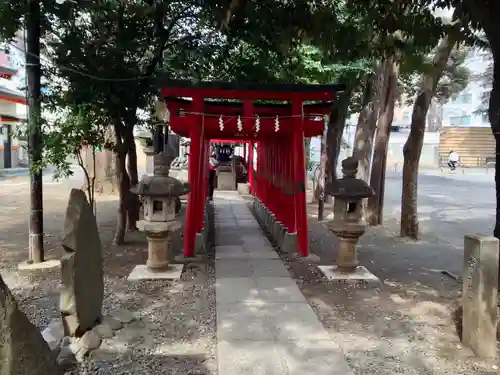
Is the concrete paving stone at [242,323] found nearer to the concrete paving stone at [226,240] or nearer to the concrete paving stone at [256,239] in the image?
the concrete paving stone at [226,240]

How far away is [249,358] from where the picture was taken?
4.16 metres

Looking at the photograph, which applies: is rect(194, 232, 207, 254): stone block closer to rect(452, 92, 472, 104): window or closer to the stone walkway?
the stone walkway

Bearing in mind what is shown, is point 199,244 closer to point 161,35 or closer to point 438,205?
point 161,35

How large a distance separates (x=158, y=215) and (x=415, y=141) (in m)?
5.91

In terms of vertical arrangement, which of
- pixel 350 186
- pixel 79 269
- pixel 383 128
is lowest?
pixel 79 269

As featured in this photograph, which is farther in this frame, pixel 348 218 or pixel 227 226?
pixel 227 226

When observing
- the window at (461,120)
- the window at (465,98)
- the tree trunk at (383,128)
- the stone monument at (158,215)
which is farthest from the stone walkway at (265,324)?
the window at (465,98)

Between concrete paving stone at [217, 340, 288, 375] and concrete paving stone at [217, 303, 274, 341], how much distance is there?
0.15 meters

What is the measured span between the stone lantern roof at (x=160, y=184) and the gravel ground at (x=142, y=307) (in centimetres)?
123

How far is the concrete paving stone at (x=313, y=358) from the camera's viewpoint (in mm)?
3963

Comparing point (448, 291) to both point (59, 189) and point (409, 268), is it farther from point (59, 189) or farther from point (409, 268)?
point (59, 189)

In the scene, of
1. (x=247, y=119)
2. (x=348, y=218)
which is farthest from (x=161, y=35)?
(x=348, y=218)

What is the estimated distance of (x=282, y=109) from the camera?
9.05m

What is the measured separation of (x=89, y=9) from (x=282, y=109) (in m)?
3.71
